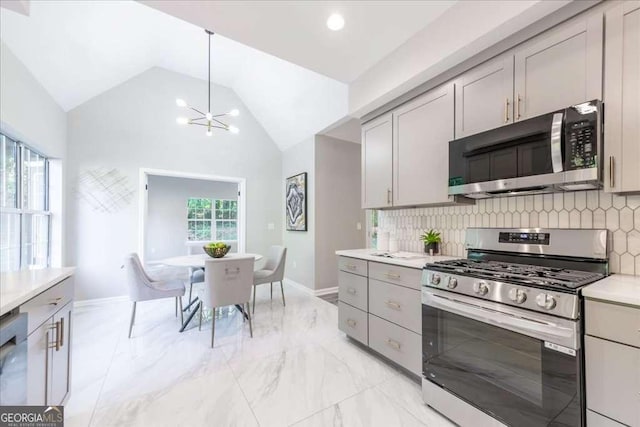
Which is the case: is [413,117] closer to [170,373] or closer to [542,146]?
[542,146]

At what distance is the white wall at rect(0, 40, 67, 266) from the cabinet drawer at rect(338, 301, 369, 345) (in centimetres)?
340

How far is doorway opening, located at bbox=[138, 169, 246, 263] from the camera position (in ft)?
22.6

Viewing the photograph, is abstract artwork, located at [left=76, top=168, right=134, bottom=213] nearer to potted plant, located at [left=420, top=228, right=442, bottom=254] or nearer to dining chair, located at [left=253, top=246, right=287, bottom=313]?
dining chair, located at [left=253, top=246, right=287, bottom=313]

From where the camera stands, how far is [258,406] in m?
1.74

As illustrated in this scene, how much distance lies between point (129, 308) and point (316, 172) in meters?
3.52

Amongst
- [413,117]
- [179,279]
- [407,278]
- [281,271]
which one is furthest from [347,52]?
[179,279]

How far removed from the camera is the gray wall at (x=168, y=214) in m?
6.86

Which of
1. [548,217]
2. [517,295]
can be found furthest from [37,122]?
[548,217]

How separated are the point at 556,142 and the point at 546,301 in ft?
2.86

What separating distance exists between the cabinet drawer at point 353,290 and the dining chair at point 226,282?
1025mm

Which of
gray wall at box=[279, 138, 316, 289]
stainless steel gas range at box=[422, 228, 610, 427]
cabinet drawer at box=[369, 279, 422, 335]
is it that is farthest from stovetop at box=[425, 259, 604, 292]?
gray wall at box=[279, 138, 316, 289]

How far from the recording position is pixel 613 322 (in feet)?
3.46

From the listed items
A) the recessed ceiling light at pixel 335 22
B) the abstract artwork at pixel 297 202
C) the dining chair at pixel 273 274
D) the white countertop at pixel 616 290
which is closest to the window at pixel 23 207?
the dining chair at pixel 273 274

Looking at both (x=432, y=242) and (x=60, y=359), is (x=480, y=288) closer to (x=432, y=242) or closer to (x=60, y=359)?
(x=432, y=242)
